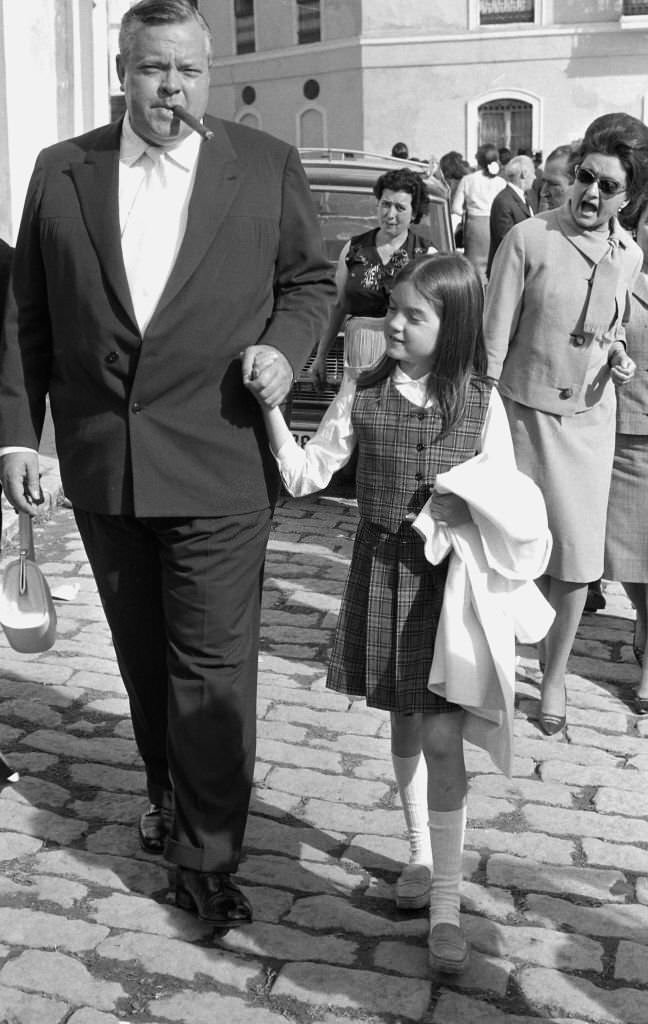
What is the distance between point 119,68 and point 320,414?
18.3 feet

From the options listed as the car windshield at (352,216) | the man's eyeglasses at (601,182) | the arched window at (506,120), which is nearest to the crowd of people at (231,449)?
the man's eyeglasses at (601,182)

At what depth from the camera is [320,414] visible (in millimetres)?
9211

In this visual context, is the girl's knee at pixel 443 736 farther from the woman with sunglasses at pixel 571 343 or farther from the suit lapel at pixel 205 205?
the woman with sunglasses at pixel 571 343

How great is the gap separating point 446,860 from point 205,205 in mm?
1756

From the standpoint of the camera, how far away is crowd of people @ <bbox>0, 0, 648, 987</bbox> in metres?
3.50

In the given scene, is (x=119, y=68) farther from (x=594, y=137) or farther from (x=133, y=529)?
(x=594, y=137)

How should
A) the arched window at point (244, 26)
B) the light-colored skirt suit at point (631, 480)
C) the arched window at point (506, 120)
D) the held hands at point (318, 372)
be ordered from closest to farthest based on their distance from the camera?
the light-colored skirt suit at point (631, 480)
the held hands at point (318, 372)
the arched window at point (506, 120)
the arched window at point (244, 26)

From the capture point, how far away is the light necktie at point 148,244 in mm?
3602

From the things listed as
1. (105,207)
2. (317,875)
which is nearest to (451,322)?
(105,207)

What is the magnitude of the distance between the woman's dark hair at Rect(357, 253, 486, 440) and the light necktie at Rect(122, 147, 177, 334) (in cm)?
60

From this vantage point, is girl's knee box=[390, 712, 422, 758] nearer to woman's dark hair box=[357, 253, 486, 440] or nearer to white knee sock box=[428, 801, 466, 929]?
white knee sock box=[428, 801, 466, 929]

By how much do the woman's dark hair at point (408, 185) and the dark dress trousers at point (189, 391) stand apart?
12.7 feet

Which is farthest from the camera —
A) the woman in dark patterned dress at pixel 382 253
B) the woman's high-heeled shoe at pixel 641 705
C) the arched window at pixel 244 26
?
the arched window at pixel 244 26

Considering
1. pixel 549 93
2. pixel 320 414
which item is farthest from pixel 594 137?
pixel 549 93
